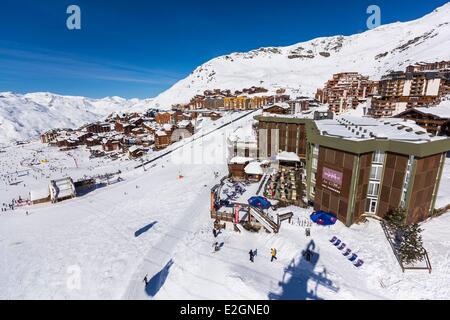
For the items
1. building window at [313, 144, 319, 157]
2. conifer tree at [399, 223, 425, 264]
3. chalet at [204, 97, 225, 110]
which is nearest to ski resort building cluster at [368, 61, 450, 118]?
building window at [313, 144, 319, 157]

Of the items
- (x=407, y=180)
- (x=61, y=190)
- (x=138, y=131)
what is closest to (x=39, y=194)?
(x=61, y=190)

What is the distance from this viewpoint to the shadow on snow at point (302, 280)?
14.0 m

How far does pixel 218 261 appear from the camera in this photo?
17.2m

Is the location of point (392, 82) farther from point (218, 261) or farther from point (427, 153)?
point (218, 261)

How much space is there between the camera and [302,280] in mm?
15070

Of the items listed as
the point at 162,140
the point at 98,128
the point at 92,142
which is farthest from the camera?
the point at 98,128

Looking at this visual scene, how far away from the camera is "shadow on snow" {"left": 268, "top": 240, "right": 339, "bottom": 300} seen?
1402 centimetres

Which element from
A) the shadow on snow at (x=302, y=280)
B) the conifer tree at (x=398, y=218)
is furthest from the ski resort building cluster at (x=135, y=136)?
the conifer tree at (x=398, y=218)

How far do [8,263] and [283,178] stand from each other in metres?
30.5

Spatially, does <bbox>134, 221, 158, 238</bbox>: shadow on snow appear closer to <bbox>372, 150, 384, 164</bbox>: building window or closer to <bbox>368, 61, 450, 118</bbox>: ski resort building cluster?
<bbox>372, 150, 384, 164</bbox>: building window

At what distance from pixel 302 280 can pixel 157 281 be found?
10.3 m

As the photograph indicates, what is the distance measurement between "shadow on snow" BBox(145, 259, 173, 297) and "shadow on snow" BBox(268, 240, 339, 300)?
7627mm

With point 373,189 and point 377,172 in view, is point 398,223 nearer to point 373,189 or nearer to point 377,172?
point 373,189
